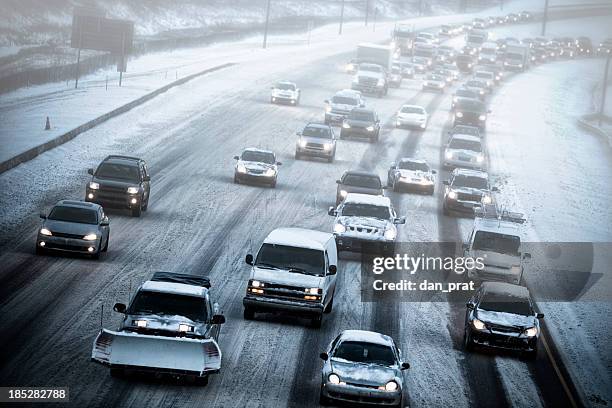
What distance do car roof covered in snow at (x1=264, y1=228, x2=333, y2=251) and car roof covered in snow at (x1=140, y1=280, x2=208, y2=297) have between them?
4308 mm

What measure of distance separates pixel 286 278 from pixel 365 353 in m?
4.80

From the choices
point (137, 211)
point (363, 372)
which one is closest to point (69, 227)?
point (137, 211)

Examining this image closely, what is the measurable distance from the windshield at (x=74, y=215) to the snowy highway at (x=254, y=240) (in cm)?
104

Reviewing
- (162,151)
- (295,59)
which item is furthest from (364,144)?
(295,59)

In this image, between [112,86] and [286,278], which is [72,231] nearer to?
[286,278]

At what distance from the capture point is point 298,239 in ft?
92.2

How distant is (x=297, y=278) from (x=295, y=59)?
3391 inches

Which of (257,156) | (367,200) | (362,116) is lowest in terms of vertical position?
(257,156)

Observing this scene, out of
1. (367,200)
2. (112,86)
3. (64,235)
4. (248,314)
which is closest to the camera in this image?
(248,314)

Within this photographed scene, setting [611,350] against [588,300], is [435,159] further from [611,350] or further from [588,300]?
[611,350]

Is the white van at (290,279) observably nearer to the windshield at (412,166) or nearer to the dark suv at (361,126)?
the windshield at (412,166)

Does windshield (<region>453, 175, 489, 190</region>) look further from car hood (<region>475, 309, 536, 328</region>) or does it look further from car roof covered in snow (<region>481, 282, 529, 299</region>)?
car hood (<region>475, 309, 536, 328</region>)

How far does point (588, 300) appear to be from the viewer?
1389 inches

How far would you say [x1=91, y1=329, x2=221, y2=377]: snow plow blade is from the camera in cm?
2094
